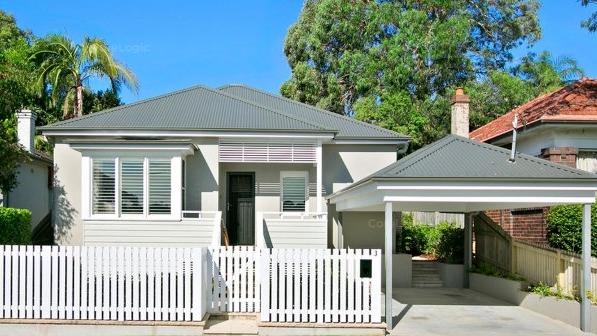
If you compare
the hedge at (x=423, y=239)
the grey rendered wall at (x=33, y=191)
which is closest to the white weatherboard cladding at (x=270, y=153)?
the hedge at (x=423, y=239)

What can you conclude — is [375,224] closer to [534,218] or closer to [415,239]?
[534,218]

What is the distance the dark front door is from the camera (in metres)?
18.4

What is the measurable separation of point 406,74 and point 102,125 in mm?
16727

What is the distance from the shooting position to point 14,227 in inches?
619

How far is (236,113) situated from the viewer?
18516 millimetres

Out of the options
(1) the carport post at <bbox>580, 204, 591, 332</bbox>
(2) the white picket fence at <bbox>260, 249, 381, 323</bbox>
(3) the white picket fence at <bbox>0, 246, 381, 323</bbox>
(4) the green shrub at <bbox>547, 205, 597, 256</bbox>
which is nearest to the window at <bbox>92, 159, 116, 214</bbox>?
(3) the white picket fence at <bbox>0, 246, 381, 323</bbox>

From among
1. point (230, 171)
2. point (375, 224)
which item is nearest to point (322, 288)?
point (375, 224)

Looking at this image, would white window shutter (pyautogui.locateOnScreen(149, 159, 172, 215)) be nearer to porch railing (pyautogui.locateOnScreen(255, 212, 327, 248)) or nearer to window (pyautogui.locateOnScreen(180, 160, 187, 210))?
window (pyautogui.locateOnScreen(180, 160, 187, 210))

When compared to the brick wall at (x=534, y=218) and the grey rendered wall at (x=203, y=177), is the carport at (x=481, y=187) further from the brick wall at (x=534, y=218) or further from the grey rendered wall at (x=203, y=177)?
the grey rendered wall at (x=203, y=177)

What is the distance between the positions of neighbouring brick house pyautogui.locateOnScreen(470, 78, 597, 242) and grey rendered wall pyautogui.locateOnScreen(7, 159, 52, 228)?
1599 cm

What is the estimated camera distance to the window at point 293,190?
1831 cm

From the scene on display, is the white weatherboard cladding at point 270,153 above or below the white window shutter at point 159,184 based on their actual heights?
above

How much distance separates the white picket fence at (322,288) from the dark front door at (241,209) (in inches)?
298

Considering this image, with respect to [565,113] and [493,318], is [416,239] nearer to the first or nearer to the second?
[565,113]
